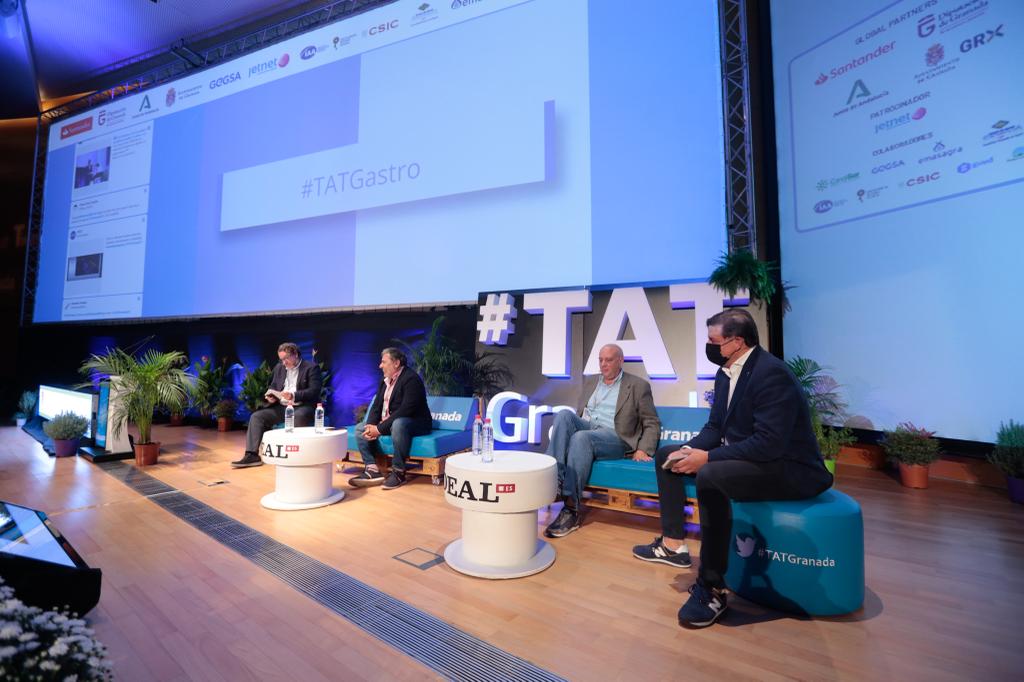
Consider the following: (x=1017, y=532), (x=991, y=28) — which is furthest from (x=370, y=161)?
(x=1017, y=532)

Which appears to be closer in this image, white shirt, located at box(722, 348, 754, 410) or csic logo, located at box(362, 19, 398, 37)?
white shirt, located at box(722, 348, 754, 410)

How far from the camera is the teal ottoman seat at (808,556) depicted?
73.3 inches

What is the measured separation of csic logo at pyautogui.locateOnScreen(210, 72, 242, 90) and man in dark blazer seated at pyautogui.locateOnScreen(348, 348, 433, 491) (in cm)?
562

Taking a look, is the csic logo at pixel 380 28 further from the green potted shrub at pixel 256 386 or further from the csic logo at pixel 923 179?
the csic logo at pixel 923 179

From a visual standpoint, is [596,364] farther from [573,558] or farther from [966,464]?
[966,464]

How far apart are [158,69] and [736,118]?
30.4ft

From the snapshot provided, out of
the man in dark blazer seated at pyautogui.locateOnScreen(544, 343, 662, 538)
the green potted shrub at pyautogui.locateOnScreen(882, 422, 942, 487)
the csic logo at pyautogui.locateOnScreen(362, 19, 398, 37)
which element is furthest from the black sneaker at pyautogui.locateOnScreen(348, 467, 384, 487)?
the csic logo at pyautogui.locateOnScreen(362, 19, 398, 37)

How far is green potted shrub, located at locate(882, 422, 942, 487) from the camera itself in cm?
378

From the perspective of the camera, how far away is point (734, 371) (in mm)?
2221

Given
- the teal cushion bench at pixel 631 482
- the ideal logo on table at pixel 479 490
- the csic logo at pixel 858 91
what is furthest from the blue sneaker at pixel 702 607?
the csic logo at pixel 858 91

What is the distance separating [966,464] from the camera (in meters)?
3.89

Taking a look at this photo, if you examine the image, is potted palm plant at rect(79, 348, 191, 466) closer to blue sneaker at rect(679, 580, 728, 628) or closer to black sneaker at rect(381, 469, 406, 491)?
black sneaker at rect(381, 469, 406, 491)

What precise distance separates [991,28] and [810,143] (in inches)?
58.1

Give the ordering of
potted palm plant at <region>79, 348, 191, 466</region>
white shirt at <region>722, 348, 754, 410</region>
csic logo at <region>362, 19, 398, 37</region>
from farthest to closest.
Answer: csic logo at <region>362, 19, 398, 37</region>, potted palm plant at <region>79, 348, 191, 466</region>, white shirt at <region>722, 348, 754, 410</region>
